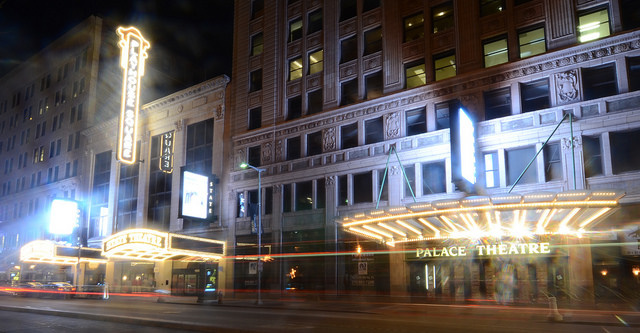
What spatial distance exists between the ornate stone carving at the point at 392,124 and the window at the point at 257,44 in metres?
15.0

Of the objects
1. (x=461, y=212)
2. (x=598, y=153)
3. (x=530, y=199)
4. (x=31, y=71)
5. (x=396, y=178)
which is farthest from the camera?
(x=31, y=71)

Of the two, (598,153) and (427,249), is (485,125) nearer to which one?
(598,153)

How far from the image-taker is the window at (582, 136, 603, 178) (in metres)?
25.4

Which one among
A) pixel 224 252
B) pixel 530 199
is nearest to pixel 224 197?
pixel 224 252

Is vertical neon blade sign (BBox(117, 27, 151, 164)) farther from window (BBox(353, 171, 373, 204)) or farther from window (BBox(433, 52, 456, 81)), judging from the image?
window (BBox(433, 52, 456, 81))

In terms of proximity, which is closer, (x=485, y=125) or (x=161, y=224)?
(x=485, y=125)

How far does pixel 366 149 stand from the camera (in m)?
34.0

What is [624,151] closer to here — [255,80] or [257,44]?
[255,80]

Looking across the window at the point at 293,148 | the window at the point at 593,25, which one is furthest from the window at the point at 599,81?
the window at the point at 293,148

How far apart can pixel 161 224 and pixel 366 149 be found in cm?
2389

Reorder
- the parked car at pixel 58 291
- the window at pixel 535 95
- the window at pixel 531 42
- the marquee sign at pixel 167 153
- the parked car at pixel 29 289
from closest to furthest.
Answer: the window at pixel 535 95 → the window at pixel 531 42 → the parked car at pixel 58 291 → the parked car at pixel 29 289 → the marquee sign at pixel 167 153

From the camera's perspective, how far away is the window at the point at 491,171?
2839 cm

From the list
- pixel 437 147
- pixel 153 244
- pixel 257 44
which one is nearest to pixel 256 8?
pixel 257 44

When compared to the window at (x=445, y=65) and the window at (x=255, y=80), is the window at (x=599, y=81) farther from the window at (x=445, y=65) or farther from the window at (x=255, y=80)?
the window at (x=255, y=80)
